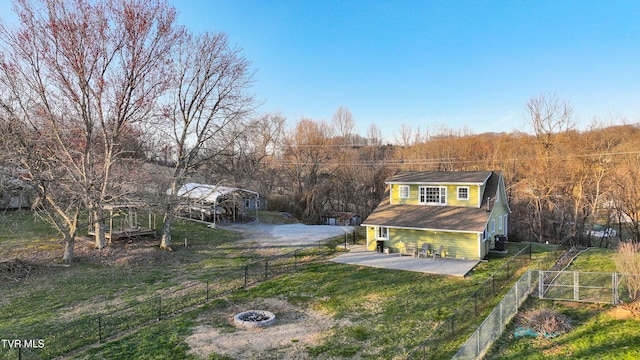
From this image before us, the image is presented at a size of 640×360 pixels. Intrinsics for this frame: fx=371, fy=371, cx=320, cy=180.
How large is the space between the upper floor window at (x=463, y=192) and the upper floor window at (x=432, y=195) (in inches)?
32.3

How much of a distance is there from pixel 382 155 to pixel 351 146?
434 centimetres

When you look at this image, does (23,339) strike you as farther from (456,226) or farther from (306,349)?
(456,226)

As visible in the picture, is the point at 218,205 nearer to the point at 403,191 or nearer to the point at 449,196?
the point at 403,191

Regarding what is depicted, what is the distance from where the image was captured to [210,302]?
537 inches

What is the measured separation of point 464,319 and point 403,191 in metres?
12.4

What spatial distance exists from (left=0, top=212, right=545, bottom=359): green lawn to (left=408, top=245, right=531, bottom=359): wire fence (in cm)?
20

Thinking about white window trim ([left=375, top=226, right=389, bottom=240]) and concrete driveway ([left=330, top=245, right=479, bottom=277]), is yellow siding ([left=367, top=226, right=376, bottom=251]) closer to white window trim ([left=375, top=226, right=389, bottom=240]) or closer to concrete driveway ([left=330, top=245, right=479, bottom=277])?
white window trim ([left=375, top=226, right=389, bottom=240])

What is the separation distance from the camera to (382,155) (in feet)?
152

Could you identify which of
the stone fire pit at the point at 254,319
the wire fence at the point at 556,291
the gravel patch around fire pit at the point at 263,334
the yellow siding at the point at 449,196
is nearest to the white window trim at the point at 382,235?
the yellow siding at the point at 449,196

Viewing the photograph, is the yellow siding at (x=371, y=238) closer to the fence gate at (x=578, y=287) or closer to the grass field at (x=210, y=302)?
the grass field at (x=210, y=302)

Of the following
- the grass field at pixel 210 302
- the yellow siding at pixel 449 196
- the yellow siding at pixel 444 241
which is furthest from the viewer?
the yellow siding at pixel 449 196

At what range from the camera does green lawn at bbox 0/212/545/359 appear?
10.1 m

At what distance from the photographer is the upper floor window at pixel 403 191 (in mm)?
23562

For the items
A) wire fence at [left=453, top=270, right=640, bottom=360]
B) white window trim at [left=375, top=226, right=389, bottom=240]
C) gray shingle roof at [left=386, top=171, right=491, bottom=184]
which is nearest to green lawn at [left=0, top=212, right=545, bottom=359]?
wire fence at [left=453, top=270, right=640, bottom=360]
